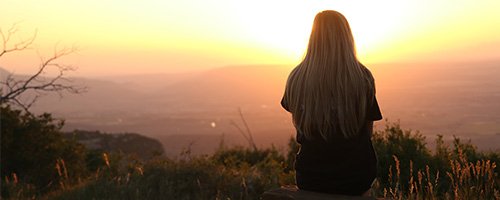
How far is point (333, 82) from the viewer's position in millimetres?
4031

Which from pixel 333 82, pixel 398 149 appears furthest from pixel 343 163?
pixel 398 149

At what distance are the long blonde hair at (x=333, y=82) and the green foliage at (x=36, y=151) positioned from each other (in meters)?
10.4

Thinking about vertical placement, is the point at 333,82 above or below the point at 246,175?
above

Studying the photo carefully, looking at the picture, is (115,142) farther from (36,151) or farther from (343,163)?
(343,163)

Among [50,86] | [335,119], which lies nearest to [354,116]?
[335,119]

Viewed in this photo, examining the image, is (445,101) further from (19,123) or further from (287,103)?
(287,103)

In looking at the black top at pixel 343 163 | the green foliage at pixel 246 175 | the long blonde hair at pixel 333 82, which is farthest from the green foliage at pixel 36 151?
the long blonde hair at pixel 333 82

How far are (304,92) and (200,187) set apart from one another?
15.0 ft

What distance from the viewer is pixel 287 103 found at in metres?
4.52

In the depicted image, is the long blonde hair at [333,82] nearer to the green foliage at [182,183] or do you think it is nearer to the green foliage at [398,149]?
the green foliage at [182,183]

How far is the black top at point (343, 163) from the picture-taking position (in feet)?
13.6

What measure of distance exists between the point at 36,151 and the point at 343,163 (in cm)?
1196

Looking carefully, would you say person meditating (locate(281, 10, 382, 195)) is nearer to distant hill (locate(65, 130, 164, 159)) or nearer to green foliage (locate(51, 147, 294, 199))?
green foliage (locate(51, 147, 294, 199))

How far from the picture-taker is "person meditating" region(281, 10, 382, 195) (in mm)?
4039
